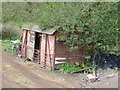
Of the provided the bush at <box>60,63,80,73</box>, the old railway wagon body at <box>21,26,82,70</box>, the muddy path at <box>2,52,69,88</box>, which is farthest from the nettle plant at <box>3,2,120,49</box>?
the muddy path at <box>2,52,69,88</box>

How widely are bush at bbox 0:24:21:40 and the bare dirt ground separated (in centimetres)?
1143

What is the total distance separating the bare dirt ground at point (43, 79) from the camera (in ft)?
29.3

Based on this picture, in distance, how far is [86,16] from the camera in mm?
10398

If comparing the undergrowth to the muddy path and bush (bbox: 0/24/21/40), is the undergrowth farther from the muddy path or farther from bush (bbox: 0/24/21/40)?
bush (bbox: 0/24/21/40)

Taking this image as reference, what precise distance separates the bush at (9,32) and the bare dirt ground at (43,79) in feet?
37.5

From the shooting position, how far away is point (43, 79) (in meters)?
9.88

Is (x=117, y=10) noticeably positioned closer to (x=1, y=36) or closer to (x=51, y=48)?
(x=51, y=48)

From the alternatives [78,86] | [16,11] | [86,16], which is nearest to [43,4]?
[16,11]

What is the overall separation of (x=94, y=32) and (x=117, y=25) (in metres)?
1.52

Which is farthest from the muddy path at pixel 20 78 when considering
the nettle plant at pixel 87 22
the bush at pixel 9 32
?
the bush at pixel 9 32

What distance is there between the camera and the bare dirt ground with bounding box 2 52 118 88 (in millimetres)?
8945

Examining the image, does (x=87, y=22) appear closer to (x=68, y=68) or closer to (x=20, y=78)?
(x=68, y=68)

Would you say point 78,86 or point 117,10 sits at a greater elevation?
point 117,10

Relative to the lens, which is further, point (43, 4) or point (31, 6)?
point (31, 6)
